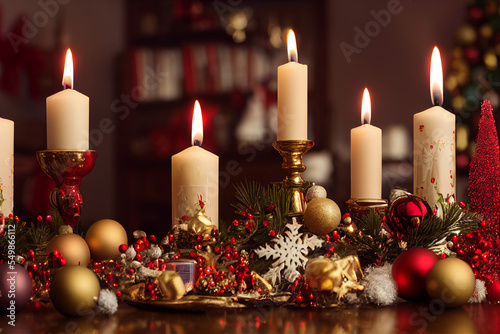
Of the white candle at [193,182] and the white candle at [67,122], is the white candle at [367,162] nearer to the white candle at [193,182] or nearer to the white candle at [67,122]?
the white candle at [193,182]

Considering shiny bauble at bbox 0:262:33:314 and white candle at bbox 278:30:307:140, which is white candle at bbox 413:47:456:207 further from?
shiny bauble at bbox 0:262:33:314

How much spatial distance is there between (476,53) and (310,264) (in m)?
2.07

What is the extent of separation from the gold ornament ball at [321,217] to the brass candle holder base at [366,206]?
0.14m

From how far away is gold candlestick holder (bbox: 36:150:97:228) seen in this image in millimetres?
884

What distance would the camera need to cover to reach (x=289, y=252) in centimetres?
81

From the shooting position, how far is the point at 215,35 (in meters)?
2.53

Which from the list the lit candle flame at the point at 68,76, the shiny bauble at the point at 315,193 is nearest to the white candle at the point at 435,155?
the shiny bauble at the point at 315,193

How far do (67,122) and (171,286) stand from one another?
34cm

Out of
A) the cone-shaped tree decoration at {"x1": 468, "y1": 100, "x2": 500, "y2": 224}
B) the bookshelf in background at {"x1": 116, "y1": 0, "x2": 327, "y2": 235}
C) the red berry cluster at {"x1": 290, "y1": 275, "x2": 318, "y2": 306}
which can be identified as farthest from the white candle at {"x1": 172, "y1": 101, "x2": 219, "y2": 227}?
the bookshelf in background at {"x1": 116, "y1": 0, "x2": 327, "y2": 235}

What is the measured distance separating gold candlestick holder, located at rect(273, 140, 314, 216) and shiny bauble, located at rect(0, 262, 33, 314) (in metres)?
0.39

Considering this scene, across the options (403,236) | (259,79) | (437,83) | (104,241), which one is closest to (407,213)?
(403,236)

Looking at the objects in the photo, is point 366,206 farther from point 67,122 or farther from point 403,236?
point 67,122

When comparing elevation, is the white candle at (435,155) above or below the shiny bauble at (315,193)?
above

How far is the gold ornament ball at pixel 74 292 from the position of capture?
669 millimetres
